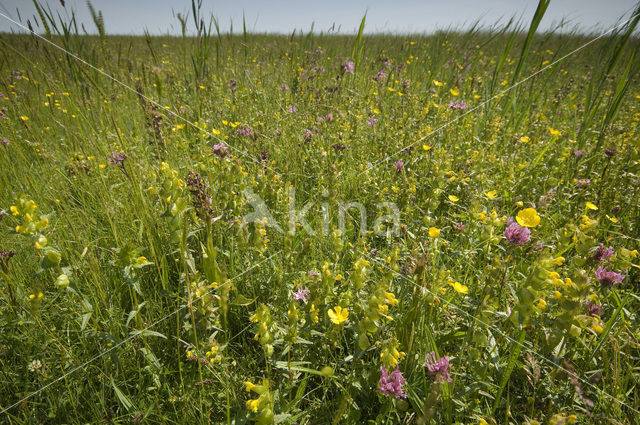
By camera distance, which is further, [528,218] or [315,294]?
[528,218]

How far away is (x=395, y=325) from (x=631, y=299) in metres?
1.39

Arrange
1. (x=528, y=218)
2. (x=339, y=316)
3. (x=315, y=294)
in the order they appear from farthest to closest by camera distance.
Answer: (x=528, y=218)
(x=315, y=294)
(x=339, y=316)

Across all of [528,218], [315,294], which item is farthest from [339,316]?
[528,218]

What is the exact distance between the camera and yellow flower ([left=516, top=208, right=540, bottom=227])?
1.46 m

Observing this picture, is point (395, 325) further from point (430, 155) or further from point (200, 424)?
point (430, 155)

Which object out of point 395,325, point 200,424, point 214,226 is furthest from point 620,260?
point 214,226

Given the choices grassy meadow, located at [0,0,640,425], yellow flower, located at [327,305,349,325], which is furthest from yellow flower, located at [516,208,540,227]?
yellow flower, located at [327,305,349,325]

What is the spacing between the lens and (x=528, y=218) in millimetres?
1499

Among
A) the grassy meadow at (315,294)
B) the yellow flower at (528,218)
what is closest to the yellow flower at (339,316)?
the grassy meadow at (315,294)

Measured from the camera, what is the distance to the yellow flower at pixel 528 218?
1.46m

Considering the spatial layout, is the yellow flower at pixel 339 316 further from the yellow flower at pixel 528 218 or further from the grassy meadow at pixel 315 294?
the yellow flower at pixel 528 218

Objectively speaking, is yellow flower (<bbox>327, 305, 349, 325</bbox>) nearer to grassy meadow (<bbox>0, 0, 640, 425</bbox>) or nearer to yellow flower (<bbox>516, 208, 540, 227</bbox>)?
grassy meadow (<bbox>0, 0, 640, 425</bbox>)

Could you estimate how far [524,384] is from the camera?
137cm

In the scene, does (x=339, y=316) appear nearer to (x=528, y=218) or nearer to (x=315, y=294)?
(x=315, y=294)
